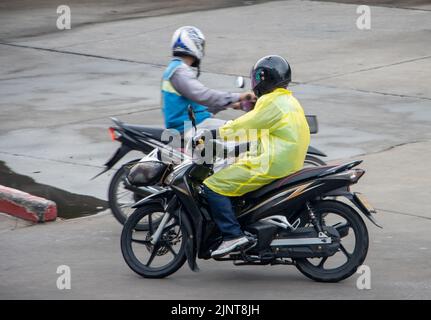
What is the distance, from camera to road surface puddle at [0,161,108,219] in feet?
34.6

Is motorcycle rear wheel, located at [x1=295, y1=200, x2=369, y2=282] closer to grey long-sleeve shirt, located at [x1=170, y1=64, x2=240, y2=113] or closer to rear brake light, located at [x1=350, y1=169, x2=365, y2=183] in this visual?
rear brake light, located at [x1=350, y1=169, x2=365, y2=183]

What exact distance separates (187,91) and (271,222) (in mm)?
1788

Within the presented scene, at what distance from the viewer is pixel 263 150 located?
26.8 feet

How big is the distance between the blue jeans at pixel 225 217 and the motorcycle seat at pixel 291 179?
0.24 meters

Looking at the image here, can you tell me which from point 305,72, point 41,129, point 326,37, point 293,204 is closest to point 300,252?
point 293,204

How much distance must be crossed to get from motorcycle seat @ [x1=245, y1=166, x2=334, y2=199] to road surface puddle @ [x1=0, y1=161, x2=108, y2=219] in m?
2.74

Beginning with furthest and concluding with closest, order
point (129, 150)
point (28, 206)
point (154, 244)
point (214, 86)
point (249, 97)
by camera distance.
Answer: point (214, 86) < point (28, 206) < point (129, 150) < point (249, 97) < point (154, 244)

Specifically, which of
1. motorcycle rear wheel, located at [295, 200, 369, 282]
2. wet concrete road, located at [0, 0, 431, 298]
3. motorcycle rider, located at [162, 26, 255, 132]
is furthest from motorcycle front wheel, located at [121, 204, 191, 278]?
motorcycle rider, located at [162, 26, 255, 132]

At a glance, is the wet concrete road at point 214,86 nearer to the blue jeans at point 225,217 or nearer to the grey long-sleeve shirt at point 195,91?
the blue jeans at point 225,217

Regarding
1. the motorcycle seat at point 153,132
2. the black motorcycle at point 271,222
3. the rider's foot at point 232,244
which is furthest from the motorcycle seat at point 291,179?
the motorcycle seat at point 153,132

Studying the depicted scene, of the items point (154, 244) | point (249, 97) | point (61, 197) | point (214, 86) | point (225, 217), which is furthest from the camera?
point (214, 86)

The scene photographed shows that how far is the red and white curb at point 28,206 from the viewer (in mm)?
10250

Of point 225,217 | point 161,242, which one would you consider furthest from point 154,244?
point 225,217

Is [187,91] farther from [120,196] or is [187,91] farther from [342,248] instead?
[342,248]
